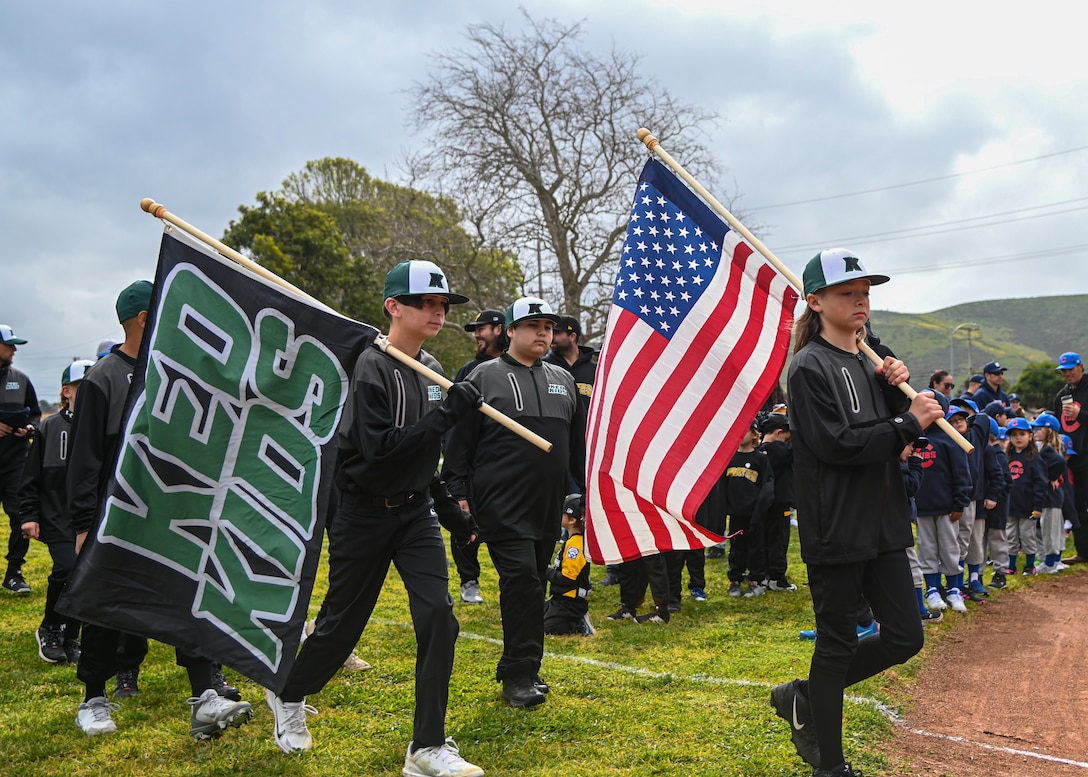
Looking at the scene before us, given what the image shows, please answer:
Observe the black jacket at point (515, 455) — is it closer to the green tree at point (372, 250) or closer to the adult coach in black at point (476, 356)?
the adult coach in black at point (476, 356)

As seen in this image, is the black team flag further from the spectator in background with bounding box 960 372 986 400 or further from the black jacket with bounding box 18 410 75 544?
the spectator in background with bounding box 960 372 986 400

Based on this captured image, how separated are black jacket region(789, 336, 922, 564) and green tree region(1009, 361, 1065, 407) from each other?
41.4 m

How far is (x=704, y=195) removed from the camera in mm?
5633

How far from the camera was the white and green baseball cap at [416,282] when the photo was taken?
4844 mm

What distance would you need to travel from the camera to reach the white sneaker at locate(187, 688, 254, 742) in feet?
16.4

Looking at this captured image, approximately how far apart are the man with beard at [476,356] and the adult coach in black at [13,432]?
4184 millimetres

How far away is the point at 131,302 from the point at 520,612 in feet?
9.49


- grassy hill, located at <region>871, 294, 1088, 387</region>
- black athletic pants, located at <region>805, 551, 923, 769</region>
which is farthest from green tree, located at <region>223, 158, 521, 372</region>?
grassy hill, located at <region>871, 294, 1088, 387</region>

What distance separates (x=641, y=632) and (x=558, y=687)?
215cm

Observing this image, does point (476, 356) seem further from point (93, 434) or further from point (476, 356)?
point (93, 434)

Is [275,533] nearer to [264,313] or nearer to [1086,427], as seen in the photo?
[264,313]

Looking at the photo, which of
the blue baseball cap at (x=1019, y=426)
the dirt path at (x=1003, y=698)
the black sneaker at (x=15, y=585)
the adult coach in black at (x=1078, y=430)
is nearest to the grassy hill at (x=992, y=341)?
the adult coach in black at (x=1078, y=430)

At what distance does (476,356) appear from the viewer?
917cm

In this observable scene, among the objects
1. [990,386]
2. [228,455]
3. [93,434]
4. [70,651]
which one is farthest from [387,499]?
[990,386]
